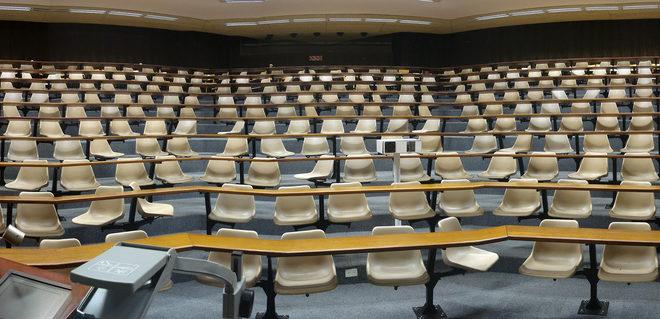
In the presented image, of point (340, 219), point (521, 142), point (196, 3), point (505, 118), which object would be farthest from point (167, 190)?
point (196, 3)

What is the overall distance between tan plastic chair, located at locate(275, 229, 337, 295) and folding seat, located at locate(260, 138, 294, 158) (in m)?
3.50

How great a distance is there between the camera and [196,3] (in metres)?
13.3

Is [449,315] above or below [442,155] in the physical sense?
below

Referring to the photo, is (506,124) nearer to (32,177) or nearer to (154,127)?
(154,127)

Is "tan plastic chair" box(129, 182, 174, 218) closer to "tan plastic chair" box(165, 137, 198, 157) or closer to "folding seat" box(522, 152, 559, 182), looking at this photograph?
"tan plastic chair" box(165, 137, 198, 157)

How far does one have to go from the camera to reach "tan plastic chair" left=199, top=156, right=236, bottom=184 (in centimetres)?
664

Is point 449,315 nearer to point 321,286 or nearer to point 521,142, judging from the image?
point 321,286

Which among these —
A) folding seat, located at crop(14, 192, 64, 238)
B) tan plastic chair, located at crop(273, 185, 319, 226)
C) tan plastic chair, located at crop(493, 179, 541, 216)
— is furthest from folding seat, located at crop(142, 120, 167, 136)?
tan plastic chair, located at crop(493, 179, 541, 216)

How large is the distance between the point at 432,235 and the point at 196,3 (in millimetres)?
10690

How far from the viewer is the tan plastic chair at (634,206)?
529cm

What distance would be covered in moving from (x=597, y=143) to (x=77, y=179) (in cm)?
579

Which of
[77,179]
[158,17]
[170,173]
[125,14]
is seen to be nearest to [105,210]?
[77,179]

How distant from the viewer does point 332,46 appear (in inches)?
663

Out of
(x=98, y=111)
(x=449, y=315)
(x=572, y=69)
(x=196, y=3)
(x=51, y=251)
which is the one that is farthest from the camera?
(x=196, y=3)
